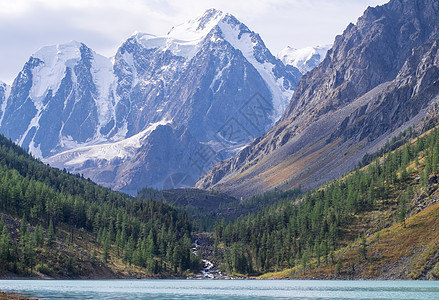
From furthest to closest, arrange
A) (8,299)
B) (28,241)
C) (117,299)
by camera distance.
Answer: (28,241)
(117,299)
(8,299)

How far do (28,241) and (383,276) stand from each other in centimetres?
11452

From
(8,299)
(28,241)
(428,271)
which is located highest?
(28,241)

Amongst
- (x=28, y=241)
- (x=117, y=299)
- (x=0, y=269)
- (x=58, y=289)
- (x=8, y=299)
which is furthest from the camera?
(x=28, y=241)

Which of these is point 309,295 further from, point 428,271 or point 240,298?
point 428,271

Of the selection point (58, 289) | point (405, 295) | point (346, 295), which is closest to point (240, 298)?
point (346, 295)

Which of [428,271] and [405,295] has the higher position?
[428,271]

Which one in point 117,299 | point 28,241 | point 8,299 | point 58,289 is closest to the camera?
point 8,299

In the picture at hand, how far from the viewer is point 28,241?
18688 centimetres

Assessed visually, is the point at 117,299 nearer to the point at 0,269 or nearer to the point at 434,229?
the point at 0,269

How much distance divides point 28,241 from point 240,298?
86625 mm

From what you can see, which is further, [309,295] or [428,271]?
[428,271]

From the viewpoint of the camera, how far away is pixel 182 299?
12356 cm

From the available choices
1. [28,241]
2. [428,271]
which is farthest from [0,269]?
[428,271]

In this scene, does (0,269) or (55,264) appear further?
(55,264)
